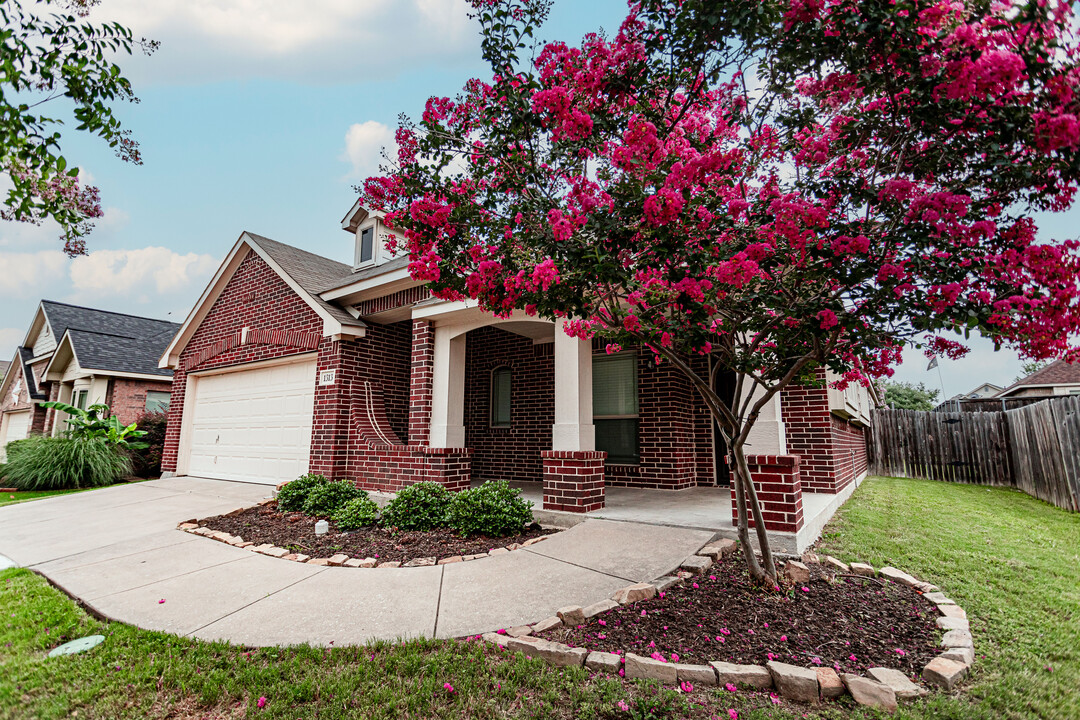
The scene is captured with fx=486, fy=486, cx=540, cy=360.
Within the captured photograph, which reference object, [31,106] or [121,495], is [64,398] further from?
[31,106]

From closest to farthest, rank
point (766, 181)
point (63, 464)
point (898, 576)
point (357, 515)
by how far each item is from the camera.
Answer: point (766, 181), point (898, 576), point (357, 515), point (63, 464)

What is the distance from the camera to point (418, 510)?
5672 mm

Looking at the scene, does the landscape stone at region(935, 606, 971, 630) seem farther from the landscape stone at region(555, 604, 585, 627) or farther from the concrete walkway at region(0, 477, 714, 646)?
the landscape stone at region(555, 604, 585, 627)

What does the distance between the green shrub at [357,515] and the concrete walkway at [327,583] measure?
42.1 inches

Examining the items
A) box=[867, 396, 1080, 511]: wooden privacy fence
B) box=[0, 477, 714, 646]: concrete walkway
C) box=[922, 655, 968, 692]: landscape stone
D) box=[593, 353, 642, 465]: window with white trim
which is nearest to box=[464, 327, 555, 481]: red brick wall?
box=[593, 353, 642, 465]: window with white trim

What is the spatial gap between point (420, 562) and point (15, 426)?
23364 mm

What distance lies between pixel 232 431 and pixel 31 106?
8.29m

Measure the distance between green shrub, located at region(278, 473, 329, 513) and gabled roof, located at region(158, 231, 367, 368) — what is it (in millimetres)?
2423

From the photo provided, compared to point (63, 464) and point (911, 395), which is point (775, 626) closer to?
point (63, 464)

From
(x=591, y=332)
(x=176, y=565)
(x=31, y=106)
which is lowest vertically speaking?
(x=176, y=565)

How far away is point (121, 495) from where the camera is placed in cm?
876

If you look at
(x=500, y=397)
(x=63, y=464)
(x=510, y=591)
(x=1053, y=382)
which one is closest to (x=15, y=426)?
(x=63, y=464)

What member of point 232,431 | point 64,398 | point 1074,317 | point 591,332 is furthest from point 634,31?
point 64,398

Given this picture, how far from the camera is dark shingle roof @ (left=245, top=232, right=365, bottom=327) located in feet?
27.5
